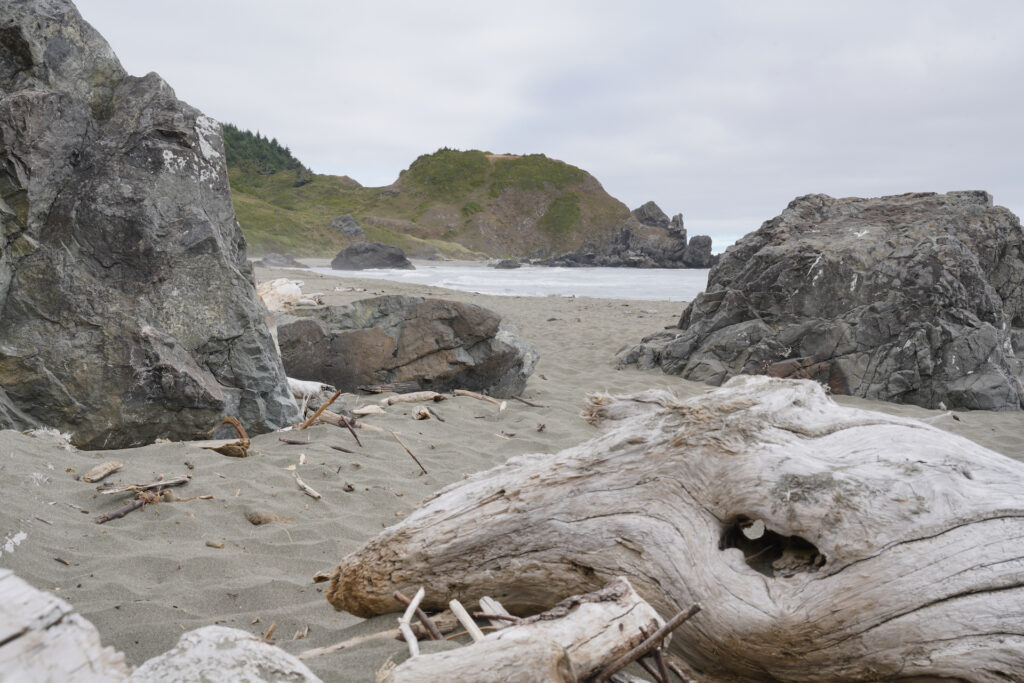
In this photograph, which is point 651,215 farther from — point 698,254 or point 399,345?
point 399,345

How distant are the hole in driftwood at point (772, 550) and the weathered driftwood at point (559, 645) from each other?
51 centimetres

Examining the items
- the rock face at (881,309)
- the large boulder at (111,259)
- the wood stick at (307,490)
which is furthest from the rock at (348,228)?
the wood stick at (307,490)

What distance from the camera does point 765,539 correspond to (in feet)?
7.91

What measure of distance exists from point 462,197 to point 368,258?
6124cm

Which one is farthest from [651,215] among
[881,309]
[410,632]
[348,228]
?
[410,632]

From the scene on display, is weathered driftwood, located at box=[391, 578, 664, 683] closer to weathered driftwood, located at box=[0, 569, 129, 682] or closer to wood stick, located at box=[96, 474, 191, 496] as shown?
weathered driftwood, located at box=[0, 569, 129, 682]

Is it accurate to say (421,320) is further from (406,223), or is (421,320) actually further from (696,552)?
(406,223)

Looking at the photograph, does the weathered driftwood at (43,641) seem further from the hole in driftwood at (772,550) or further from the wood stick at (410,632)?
the hole in driftwood at (772,550)

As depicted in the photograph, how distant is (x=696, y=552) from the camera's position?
2.26m

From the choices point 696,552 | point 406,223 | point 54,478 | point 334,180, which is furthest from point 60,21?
point 334,180

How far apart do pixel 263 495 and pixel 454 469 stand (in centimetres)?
137

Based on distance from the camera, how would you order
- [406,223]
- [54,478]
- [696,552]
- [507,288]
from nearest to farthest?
[696,552] → [54,478] → [507,288] → [406,223]

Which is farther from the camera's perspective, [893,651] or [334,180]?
[334,180]

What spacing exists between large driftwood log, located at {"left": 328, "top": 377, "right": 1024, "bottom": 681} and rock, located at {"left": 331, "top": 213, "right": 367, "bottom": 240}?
190ft
